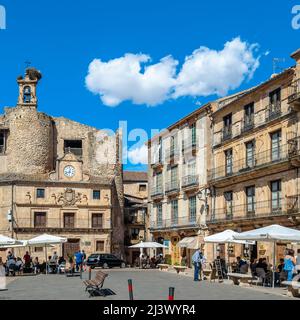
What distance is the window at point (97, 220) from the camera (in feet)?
171

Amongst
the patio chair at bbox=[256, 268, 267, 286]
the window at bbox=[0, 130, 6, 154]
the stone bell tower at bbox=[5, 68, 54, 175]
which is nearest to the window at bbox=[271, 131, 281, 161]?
the patio chair at bbox=[256, 268, 267, 286]

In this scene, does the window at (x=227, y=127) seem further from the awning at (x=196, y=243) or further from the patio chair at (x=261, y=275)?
the patio chair at (x=261, y=275)

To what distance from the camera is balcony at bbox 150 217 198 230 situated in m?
44.9

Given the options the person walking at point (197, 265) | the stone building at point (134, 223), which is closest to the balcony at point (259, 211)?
the person walking at point (197, 265)

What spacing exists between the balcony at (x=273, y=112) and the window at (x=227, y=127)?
207 inches

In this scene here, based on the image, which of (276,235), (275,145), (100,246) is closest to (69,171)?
(100,246)

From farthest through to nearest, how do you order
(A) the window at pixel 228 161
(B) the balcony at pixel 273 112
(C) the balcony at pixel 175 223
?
(C) the balcony at pixel 175 223 → (A) the window at pixel 228 161 → (B) the balcony at pixel 273 112

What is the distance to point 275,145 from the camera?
112ft

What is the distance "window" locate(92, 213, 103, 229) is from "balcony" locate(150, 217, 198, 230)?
15.1 feet

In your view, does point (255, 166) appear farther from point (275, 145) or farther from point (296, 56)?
point (296, 56)

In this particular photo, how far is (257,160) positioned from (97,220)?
2047 cm
